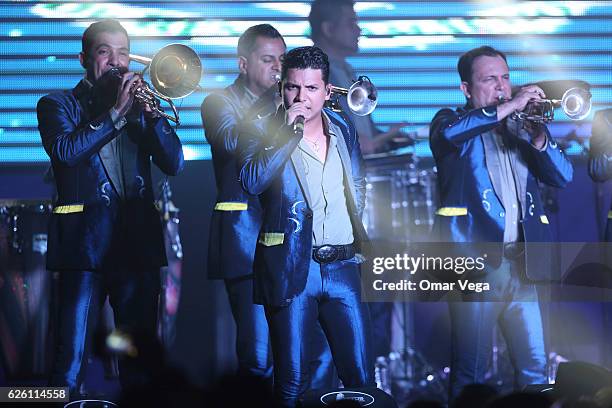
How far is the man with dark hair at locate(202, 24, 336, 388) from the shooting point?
554 cm

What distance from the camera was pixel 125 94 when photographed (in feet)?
18.0

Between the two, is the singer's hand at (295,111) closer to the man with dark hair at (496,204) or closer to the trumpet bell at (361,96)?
the trumpet bell at (361,96)

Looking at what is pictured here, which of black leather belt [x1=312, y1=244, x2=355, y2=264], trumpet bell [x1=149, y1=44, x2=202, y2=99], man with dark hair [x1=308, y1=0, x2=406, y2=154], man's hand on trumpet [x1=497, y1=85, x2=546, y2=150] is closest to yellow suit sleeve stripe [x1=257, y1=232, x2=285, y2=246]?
black leather belt [x1=312, y1=244, x2=355, y2=264]

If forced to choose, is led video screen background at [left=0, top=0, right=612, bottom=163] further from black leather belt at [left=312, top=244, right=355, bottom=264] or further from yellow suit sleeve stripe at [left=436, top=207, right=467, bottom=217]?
black leather belt at [left=312, top=244, right=355, bottom=264]

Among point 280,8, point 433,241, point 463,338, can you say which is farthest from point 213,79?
point 463,338

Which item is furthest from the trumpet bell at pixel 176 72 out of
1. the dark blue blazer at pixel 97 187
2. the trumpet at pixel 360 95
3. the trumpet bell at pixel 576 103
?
the trumpet bell at pixel 576 103

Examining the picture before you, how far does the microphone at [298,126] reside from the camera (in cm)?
479

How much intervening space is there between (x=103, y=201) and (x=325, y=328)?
61.0 inches

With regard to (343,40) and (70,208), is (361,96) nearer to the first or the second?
(343,40)

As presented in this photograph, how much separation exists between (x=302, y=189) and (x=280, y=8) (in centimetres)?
241

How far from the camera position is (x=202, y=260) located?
722 centimetres

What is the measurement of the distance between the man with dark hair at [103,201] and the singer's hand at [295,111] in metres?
1.07

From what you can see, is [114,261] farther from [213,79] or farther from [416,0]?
[416,0]

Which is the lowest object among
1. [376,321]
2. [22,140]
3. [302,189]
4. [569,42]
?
[376,321]
